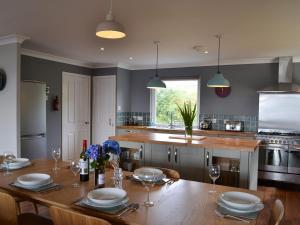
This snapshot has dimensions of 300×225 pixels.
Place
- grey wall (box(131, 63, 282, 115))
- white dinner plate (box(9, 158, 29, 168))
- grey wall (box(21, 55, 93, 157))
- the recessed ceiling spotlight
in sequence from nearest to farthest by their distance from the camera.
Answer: white dinner plate (box(9, 158, 29, 168)) < the recessed ceiling spotlight < grey wall (box(21, 55, 93, 157)) < grey wall (box(131, 63, 282, 115))

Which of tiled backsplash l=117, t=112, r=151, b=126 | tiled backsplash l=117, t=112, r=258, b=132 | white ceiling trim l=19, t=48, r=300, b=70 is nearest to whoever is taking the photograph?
white ceiling trim l=19, t=48, r=300, b=70

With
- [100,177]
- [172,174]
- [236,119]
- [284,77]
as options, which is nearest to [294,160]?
[236,119]

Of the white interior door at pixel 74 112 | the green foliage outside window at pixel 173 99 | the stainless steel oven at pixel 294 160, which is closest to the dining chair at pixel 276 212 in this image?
the stainless steel oven at pixel 294 160

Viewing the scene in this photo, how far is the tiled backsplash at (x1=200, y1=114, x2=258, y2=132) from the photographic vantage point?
5320mm

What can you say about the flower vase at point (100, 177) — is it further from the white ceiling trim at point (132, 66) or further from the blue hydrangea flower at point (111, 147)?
the white ceiling trim at point (132, 66)

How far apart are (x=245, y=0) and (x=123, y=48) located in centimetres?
243

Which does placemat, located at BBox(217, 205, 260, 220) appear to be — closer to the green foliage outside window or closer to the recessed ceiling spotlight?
the recessed ceiling spotlight

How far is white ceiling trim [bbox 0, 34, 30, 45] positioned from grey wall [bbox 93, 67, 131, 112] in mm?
2480

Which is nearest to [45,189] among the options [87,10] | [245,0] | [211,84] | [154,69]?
[87,10]

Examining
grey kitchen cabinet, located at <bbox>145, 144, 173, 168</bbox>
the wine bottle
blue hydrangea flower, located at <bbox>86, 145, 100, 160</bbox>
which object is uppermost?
blue hydrangea flower, located at <bbox>86, 145, 100, 160</bbox>

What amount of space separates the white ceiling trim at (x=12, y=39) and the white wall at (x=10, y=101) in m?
0.05

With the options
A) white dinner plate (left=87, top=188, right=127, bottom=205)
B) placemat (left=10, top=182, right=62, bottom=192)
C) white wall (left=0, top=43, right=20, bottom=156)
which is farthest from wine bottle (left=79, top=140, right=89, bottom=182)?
white wall (left=0, top=43, right=20, bottom=156)

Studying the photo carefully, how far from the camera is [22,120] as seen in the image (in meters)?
4.21

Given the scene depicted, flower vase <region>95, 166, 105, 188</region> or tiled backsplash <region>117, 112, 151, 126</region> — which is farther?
tiled backsplash <region>117, 112, 151, 126</region>
